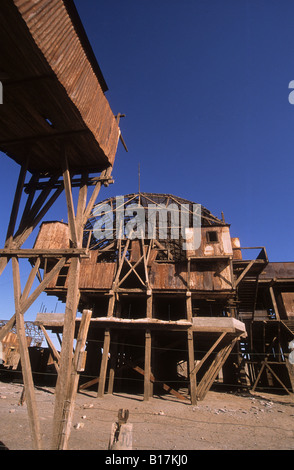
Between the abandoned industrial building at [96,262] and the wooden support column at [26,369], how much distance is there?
0.02 m

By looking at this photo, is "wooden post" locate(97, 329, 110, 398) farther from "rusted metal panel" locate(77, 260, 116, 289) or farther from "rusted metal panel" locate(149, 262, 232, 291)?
"rusted metal panel" locate(149, 262, 232, 291)

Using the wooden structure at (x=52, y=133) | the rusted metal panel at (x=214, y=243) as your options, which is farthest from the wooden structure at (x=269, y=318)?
the wooden structure at (x=52, y=133)

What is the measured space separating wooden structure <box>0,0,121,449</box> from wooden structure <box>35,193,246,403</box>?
8247 millimetres

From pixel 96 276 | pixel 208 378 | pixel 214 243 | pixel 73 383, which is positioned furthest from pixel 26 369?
pixel 214 243

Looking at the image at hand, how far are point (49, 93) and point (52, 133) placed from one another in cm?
109

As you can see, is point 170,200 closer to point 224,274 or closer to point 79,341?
point 224,274

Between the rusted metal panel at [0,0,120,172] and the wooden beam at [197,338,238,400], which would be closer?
the rusted metal panel at [0,0,120,172]

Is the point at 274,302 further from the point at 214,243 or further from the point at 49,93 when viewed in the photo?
the point at 49,93

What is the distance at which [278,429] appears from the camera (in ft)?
25.2

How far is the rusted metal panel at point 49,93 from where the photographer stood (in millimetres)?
3576

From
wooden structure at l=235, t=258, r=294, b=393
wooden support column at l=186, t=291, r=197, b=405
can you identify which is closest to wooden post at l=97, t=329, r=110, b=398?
wooden support column at l=186, t=291, r=197, b=405

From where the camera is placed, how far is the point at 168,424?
7699 millimetres

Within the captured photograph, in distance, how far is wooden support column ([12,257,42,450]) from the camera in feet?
12.5
